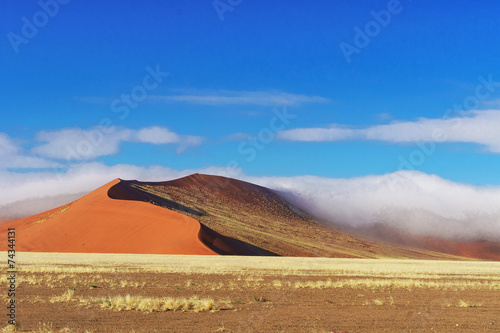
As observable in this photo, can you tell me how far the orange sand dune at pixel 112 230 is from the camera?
6344 cm

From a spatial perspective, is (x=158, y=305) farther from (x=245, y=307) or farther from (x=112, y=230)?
(x=112, y=230)

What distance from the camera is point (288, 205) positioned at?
122500mm

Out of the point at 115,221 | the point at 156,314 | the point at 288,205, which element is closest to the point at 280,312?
the point at 156,314

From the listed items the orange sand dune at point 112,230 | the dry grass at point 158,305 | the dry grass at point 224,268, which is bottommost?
the dry grass at point 224,268

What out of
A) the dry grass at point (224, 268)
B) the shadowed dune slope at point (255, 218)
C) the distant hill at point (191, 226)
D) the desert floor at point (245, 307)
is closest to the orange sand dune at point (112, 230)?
the distant hill at point (191, 226)

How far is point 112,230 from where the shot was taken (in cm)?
6894

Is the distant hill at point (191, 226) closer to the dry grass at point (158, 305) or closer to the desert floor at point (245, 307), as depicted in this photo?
the desert floor at point (245, 307)

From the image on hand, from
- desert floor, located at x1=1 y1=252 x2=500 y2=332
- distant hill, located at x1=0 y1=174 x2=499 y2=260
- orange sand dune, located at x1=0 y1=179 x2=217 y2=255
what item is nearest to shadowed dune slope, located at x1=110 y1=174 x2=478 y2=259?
distant hill, located at x1=0 y1=174 x2=499 y2=260

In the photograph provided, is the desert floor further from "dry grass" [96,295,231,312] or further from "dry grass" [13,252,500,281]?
"dry grass" [13,252,500,281]

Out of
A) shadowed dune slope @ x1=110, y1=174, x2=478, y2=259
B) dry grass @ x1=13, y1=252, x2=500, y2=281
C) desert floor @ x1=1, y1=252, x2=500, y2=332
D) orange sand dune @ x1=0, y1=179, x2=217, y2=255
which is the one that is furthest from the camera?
shadowed dune slope @ x1=110, y1=174, x2=478, y2=259

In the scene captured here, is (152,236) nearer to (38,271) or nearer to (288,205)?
(38,271)

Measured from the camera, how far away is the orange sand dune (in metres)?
63.4

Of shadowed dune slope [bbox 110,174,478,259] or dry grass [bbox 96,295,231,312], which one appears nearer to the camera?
dry grass [bbox 96,295,231,312]

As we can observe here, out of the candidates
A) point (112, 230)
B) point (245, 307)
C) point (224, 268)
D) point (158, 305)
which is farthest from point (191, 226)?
point (158, 305)
